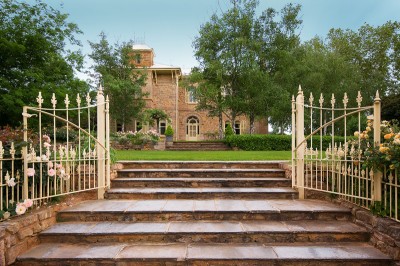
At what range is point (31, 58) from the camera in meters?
13.8

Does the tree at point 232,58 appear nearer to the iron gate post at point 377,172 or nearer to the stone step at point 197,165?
the stone step at point 197,165

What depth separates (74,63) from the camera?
15.4 m

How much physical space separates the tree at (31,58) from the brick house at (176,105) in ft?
31.4

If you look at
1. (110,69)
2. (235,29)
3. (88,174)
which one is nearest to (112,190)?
(88,174)

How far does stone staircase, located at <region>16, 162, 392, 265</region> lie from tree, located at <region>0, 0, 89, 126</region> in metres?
9.89

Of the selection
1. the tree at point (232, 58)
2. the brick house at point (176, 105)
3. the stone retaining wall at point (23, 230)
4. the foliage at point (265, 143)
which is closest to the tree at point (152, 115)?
the brick house at point (176, 105)

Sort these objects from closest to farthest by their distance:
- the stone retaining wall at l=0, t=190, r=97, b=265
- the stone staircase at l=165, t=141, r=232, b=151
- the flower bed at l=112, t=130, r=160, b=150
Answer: the stone retaining wall at l=0, t=190, r=97, b=265 → the flower bed at l=112, t=130, r=160, b=150 → the stone staircase at l=165, t=141, r=232, b=151

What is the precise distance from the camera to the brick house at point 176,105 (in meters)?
24.5

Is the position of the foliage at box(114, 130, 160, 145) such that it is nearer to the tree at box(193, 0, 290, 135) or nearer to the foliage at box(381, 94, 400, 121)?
the tree at box(193, 0, 290, 135)

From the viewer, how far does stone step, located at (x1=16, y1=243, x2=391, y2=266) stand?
9.65ft

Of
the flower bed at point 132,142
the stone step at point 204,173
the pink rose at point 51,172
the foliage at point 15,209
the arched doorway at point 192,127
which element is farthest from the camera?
the arched doorway at point 192,127

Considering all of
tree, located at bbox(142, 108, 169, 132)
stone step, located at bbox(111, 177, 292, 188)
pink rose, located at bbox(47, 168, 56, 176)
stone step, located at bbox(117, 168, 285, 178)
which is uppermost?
tree, located at bbox(142, 108, 169, 132)

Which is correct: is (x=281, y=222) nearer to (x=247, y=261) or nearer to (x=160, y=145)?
(x=247, y=261)

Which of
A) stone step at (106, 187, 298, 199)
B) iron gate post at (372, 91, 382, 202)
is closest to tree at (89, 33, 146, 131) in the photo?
stone step at (106, 187, 298, 199)
